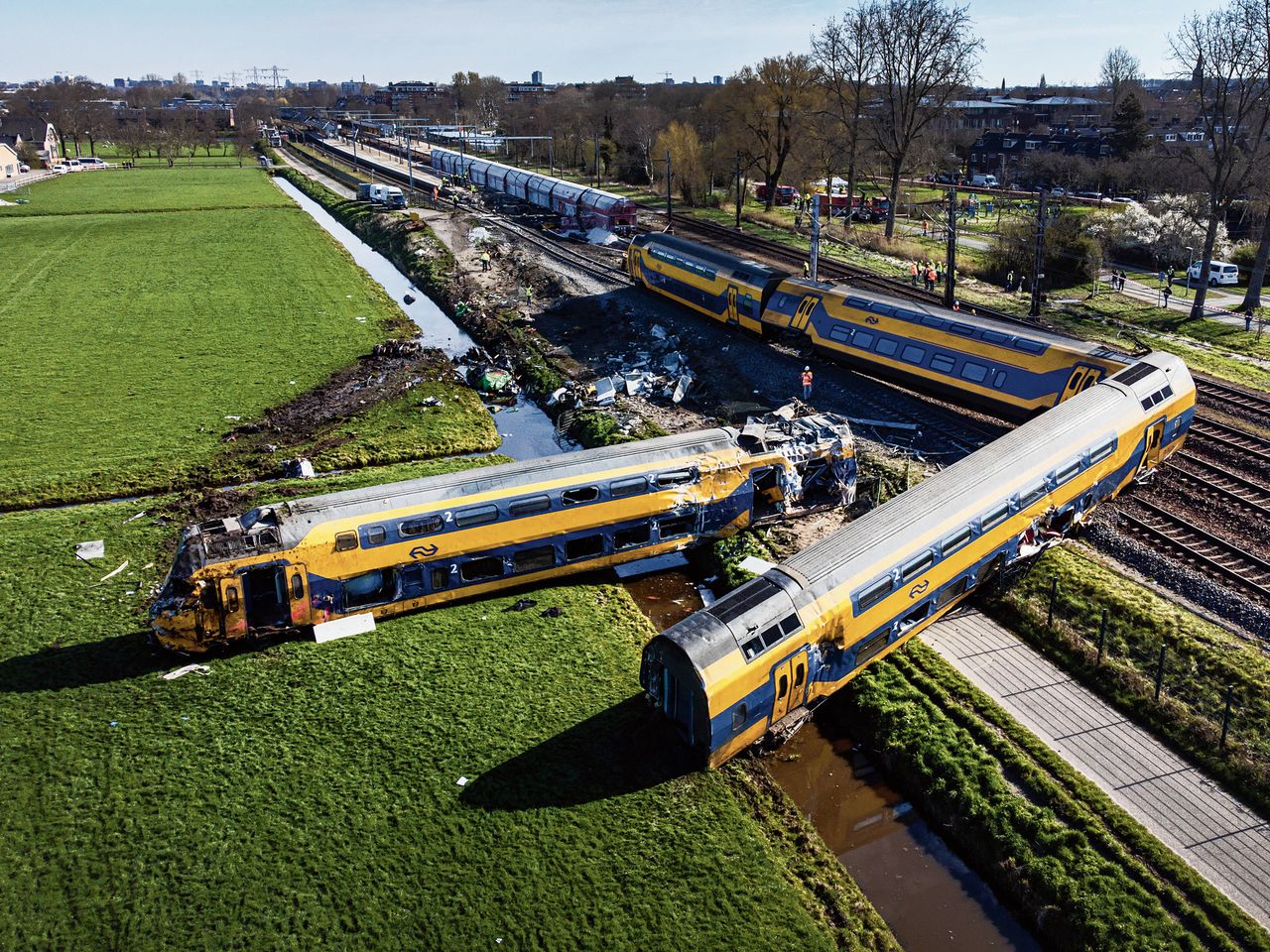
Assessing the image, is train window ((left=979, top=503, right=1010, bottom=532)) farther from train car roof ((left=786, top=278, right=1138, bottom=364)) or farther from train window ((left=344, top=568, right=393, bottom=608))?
train window ((left=344, top=568, right=393, bottom=608))

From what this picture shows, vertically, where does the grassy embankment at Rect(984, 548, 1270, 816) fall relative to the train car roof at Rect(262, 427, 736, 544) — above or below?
below

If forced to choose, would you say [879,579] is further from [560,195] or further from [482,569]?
[560,195]

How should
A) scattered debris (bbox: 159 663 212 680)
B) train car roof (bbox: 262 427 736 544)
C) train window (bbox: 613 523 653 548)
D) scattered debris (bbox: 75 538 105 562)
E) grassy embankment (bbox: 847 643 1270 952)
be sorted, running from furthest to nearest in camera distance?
1. scattered debris (bbox: 75 538 105 562)
2. train window (bbox: 613 523 653 548)
3. train car roof (bbox: 262 427 736 544)
4. scattered debris (bbox: 159 663 212 680)
5. grassy embankment (bbox: 847 643 1270 952)

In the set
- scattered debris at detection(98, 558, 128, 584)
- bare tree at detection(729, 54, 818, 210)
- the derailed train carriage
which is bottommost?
scattered debris at detection(98, 558, 128, 584)

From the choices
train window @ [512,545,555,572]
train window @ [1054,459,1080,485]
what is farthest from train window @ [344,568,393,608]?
train window @ [1054,459,1080,485]

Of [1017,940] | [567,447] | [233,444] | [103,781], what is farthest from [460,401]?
[1017,940]

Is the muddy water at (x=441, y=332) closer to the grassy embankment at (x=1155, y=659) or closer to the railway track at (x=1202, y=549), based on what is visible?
the grassy embankment at (x=1155, y=659)

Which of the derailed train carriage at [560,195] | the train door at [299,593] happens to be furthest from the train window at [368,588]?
the derailed train carriage at [560,195]
